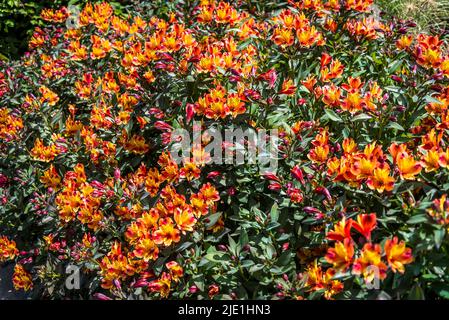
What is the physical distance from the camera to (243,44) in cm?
300

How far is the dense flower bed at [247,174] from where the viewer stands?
1.89 meters

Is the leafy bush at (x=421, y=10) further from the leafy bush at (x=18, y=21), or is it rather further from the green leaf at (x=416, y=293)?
the green leaf at (x=416, y=293)

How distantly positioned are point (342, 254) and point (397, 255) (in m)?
0.17

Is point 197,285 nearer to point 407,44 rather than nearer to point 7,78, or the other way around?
point 407,44

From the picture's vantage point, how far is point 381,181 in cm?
186

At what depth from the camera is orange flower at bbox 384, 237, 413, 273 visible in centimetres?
163

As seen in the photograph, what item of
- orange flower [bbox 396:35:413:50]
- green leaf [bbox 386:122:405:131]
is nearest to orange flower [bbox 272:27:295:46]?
orange flower [bbox 396:35:413:50]

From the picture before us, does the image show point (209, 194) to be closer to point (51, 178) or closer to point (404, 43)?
point (51, 178)

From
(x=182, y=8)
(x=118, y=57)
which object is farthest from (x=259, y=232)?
(x=182, y=8)

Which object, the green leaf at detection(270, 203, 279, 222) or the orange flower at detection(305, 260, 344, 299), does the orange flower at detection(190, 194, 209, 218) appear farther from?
the orange flower at detection(305, 260, 344, 299)

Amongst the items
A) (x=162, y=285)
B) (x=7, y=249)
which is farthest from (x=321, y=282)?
(x=7, y=249)

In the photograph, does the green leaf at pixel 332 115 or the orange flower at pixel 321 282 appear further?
the green leaf at pixel 332 115

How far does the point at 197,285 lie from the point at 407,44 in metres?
1.59

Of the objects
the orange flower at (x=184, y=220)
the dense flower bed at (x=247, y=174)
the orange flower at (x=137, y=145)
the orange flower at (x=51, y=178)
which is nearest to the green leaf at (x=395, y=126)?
the dense flower bed at (x=247, y=174)
